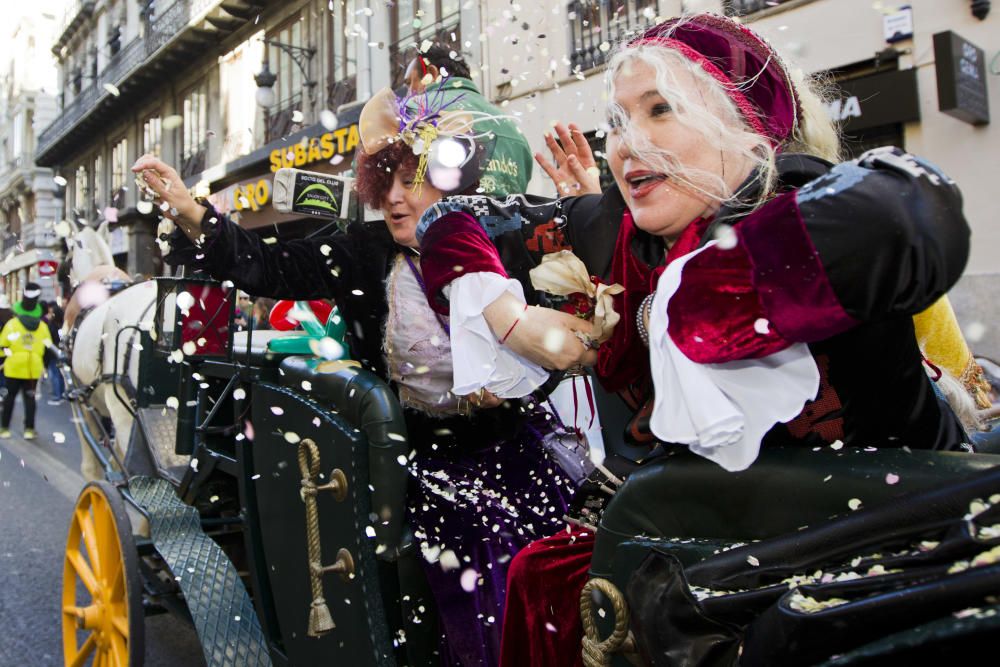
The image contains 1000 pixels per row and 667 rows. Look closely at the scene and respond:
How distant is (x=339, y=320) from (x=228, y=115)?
45.7 feet

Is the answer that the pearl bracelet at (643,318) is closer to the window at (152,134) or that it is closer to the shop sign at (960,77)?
the shop sign at (960,77)

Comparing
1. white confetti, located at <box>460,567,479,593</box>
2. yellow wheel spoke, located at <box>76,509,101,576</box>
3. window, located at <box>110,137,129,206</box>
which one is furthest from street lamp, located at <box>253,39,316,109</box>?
white confetti, located at <box>460,567,479,593</box>

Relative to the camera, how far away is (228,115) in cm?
1459

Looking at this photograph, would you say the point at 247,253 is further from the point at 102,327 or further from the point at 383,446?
the point at 102,327

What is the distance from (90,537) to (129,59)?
1940 cm

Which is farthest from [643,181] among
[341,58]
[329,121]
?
[341,58]

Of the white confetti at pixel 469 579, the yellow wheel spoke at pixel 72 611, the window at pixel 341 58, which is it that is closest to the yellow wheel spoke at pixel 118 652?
the yellow wheel spoke at pixel 72 611

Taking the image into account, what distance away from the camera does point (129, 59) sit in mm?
18938

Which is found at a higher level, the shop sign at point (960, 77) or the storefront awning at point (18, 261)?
the storefront awning at point (18, 261)

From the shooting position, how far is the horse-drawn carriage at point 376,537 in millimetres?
755

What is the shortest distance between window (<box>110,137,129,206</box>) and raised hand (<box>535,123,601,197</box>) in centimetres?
1929

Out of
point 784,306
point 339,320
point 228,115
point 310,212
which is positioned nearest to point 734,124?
point 784,306

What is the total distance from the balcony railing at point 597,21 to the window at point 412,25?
146cm

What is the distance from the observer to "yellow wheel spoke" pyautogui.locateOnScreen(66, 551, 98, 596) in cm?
280
